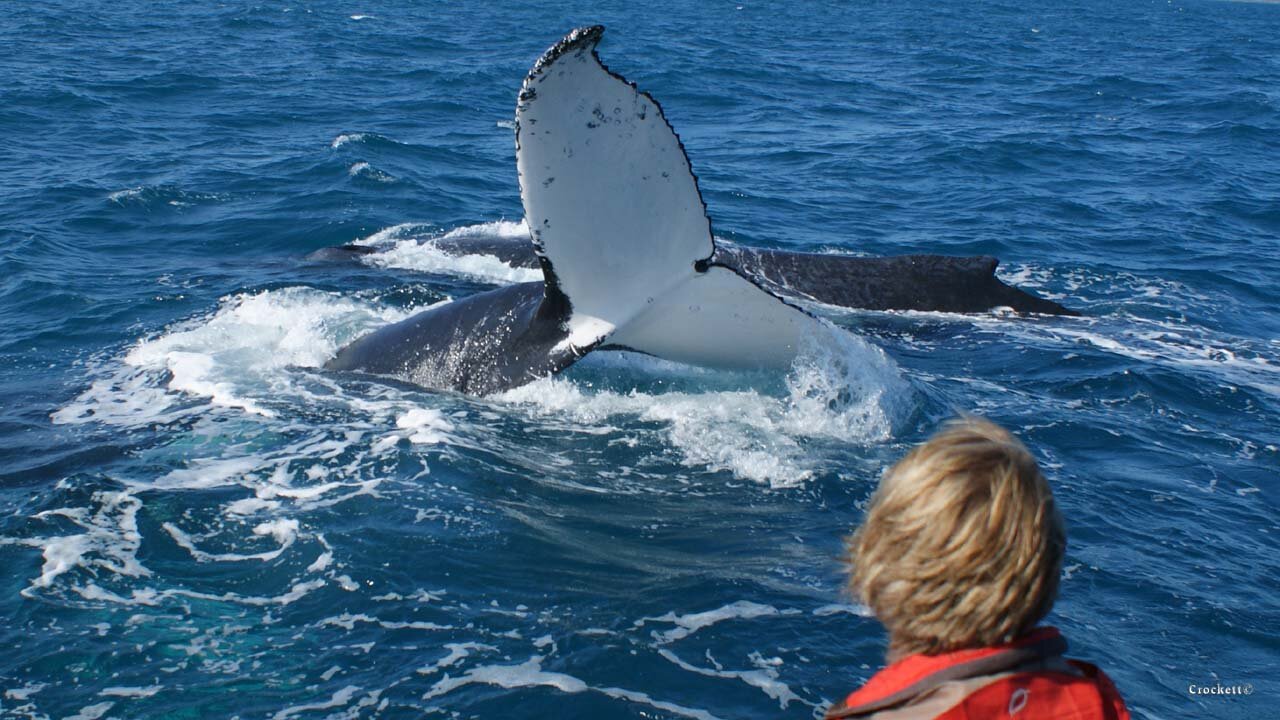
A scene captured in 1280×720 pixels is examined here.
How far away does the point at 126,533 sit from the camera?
Result: 22.4ft

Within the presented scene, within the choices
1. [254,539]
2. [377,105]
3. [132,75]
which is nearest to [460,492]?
[254,539]

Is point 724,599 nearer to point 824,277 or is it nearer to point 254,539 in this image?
point 254,539

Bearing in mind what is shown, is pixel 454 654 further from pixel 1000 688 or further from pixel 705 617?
pixel 1000 688

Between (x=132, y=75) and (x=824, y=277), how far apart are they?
22912 millimetres

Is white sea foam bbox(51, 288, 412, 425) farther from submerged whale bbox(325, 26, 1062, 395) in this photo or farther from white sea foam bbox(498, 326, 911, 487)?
white sea foam bbox(498, 326, 911, 487)

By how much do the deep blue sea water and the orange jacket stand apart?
2827 millimetres

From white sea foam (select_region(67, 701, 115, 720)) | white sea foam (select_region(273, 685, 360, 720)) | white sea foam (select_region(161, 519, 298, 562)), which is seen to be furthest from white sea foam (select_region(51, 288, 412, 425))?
white sea foam (select_region(273, 685, 360, 720))

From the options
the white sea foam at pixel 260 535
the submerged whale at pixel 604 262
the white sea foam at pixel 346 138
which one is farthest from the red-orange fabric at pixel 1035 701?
the white sea foam at pixel 346 138

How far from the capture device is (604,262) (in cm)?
661

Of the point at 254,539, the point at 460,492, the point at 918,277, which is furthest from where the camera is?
the point at 918,277

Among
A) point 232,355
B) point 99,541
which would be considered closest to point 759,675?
point 99,541

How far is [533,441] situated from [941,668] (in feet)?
20.5

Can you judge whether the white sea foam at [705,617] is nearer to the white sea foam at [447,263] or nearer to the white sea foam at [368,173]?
the white sea foam at [447,263]

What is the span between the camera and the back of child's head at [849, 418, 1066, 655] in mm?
2258
